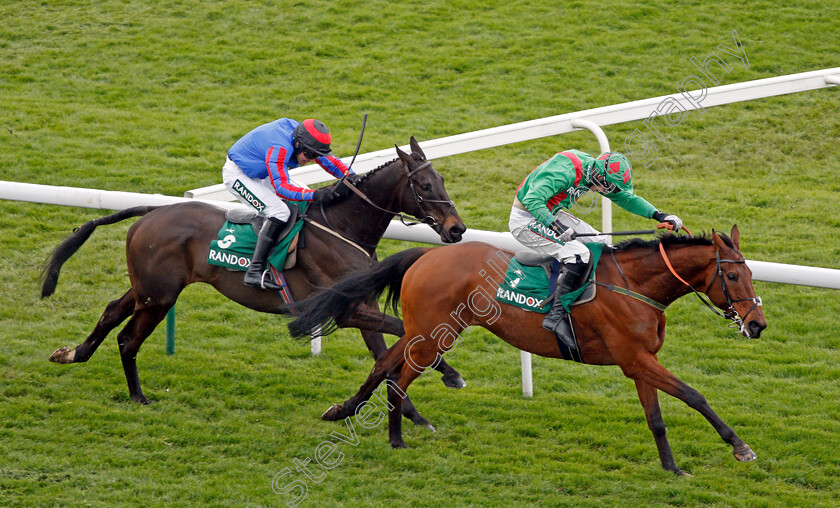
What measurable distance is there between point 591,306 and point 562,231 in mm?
442

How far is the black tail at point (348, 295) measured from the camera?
209 inches

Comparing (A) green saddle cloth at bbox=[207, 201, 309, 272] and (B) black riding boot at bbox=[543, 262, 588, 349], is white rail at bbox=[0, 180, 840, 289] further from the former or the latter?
(B) black riding boot at bbox=[543, 262, 588, 349]

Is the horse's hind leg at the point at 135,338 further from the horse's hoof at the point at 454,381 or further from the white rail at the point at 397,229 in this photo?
the horse's hoof at the point at 454,381

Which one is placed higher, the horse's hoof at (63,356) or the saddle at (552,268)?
the saddle at (552,268)

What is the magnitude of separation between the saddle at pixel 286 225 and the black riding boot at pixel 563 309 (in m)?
1.70

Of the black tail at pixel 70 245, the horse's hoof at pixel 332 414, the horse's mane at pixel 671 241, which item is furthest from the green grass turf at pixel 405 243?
the horse's mane at pixel 671 241

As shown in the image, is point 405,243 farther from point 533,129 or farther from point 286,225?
point 286,225

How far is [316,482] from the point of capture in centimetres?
480

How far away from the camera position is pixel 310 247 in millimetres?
5711

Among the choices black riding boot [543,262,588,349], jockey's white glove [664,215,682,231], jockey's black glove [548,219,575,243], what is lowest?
black riding boot [543,262,588,349]

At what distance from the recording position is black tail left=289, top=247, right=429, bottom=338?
5.31 m

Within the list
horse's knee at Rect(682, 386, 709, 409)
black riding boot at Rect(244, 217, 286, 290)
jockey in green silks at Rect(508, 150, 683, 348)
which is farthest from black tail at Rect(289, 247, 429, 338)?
horse's knee at Rect(682, 386, 709, 409)

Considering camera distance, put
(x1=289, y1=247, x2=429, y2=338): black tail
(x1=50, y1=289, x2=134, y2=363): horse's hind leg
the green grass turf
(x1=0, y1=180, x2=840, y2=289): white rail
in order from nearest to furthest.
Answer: the green grass turf → (x1=0, y1=180, x2=840, y2=289): white rail → (x1=289, y1=247, x2=429, y2=338): black tail → (x1=50, y1=289, x2=134, y2=363): horse's hind leg

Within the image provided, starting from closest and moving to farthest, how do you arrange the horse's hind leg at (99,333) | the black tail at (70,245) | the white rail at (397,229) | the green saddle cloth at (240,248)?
A: the white rail at (397,229)
the green saddle cloth at (240,248)
the horse's hind leg at (99,333)
the black tail at (70,245)
